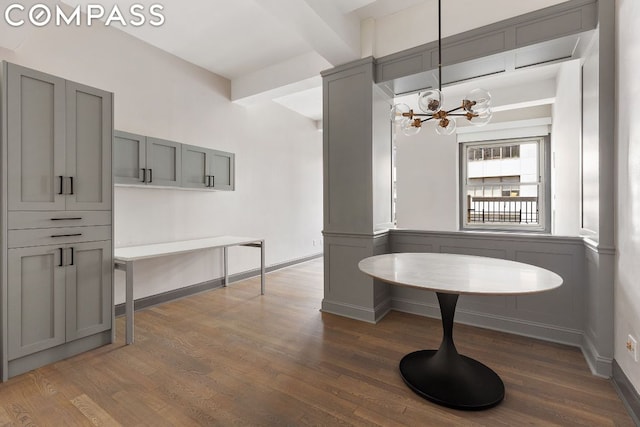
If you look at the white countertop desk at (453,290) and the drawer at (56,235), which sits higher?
the drawer at (56,235)

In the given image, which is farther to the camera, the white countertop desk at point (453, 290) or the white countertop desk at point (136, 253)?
the white countertop desk at point (136, 253)

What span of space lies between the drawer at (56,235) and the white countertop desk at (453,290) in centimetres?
228

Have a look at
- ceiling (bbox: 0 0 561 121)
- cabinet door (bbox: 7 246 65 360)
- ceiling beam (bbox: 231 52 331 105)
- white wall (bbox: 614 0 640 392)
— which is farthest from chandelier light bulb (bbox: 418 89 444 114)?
cabinet door (bbox: 7 246 65 360)

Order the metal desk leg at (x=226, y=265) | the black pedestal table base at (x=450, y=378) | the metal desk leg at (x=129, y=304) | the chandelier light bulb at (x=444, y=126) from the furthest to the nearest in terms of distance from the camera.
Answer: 1. the metal desk leg at (x=226, y=265)
2. the metal desk leg at (x=129, y=304)
3. the chandelier light bulb at (x=444, y=126)
4. the black pedestal table base at (x=450, y=378)

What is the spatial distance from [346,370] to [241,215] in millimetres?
3336

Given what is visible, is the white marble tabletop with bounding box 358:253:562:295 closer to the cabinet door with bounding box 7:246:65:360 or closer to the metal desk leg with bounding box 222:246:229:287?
the cabinet door with bounding box 7:246:65:360

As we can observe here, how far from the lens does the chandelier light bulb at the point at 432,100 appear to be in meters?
2.22

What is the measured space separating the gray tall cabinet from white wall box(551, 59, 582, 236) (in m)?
4.44

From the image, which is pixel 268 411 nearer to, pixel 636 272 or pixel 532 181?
pixel 636 272

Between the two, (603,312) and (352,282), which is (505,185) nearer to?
(603,312)

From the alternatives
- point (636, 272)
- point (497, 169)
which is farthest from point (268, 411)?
point (497, 169)

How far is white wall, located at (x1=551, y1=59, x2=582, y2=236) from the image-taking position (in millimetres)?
3227

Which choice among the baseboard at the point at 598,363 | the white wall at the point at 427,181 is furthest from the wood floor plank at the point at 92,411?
the white wall at the point at 427,181

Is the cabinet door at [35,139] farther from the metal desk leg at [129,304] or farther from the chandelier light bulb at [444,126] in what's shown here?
the chandelier light bulb at [444,126]
